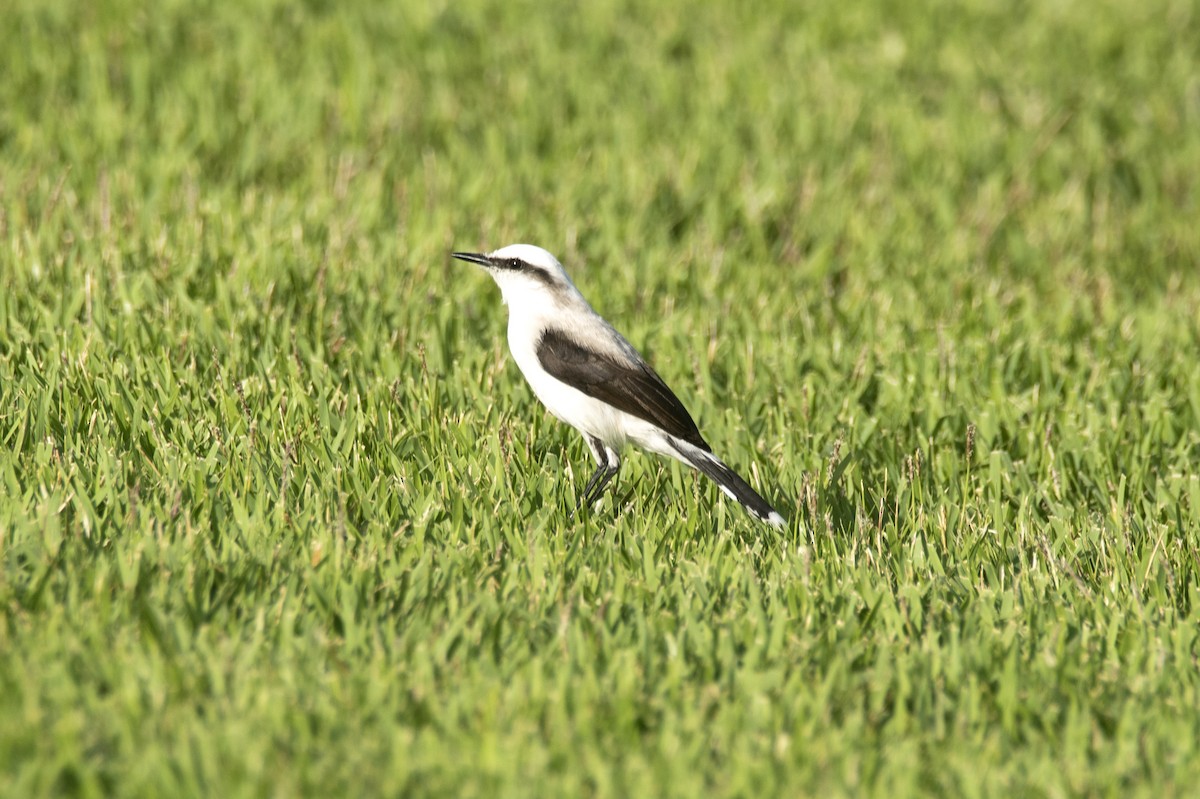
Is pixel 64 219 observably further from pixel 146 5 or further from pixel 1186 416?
pixel 1186 416

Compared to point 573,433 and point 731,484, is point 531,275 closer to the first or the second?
point 573,433

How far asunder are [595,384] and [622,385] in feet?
0.37

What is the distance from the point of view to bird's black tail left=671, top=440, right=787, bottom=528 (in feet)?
17.7

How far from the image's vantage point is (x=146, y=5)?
11.6 m

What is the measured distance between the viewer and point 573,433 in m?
6.58

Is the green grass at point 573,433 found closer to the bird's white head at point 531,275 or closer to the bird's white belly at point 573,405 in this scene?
the bird's white belly at point 573,405

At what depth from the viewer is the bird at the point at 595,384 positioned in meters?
5.79

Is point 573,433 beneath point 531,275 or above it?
beneath

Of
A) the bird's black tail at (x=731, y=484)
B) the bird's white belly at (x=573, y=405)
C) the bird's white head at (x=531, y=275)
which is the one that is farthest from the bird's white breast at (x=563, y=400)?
the bird's black tail at (x=731, y=484)

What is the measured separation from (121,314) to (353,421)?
1650mm

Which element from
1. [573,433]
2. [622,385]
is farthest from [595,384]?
[573,433]

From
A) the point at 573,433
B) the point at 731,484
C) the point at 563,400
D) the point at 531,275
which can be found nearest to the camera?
the point at 731,484

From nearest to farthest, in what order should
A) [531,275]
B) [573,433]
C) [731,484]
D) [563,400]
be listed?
[731,484]
[563,400]
[531,275]
[573,433]

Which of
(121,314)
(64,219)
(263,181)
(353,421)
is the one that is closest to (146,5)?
(263,181)
